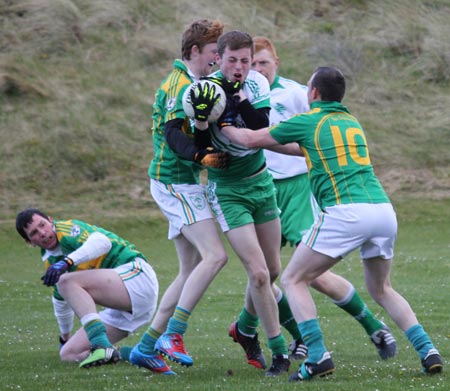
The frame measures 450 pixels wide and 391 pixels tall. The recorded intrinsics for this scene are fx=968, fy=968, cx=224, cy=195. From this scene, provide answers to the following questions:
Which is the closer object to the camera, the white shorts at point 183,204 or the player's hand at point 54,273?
the white shorts at point 183,204

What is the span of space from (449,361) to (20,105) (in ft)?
68.9

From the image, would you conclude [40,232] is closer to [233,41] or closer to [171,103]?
[171,103]

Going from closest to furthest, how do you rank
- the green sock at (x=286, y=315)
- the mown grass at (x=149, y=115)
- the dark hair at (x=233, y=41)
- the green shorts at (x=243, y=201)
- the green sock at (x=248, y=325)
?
the dark hair at (x=233, y=41) → the green shorts at (x=243, y=201) → the green sock at (x=248, y=325) → the green sock at (x=286, y=315) → the mown grass at (x=149, y=115)

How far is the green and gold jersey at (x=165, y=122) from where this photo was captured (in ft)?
23.1

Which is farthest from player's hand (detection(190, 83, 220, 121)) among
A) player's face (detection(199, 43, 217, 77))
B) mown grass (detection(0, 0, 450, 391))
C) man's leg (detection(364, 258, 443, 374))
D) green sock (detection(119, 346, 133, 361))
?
mown grass (detection(0, 0, 450, 391))

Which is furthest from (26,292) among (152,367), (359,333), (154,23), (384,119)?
(154,23)

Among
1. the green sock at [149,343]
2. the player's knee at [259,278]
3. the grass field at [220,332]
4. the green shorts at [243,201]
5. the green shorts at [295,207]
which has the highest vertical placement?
the green shorts at [243,201]

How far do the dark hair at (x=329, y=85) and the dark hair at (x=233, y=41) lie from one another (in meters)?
0.60

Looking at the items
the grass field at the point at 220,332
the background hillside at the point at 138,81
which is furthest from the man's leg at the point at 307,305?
the background hillside at the point at 138,81

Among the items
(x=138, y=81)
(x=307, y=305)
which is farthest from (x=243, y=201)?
(x=138, y=81)

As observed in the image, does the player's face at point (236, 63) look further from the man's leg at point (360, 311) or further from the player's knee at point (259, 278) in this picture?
the man's leg at point (360, 311)

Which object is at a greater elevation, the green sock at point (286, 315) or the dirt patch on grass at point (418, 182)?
the green sock at point (286, 315)

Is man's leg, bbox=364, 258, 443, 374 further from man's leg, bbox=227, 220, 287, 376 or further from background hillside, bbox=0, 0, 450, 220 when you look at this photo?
background hillside, bbox=0, 0, 450, 220

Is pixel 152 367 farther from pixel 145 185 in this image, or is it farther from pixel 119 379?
pixel 145 185
